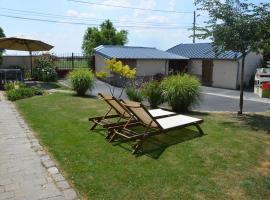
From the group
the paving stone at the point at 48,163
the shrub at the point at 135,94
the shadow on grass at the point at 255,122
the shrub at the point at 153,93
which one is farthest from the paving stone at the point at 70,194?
the shrub at the point at 135,94

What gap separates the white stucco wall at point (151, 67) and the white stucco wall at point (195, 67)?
3062mm

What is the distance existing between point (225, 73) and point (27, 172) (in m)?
20.7

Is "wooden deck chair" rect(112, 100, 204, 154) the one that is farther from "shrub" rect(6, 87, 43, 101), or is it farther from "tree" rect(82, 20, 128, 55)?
"tree" rect(82, 20, 128, 55)

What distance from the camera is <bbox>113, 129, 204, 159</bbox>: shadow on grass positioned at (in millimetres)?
6324

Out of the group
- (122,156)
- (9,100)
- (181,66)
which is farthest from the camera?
(181,66)

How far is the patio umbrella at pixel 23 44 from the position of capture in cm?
1898

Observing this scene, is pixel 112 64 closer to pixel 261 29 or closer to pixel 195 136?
pixel 195 136

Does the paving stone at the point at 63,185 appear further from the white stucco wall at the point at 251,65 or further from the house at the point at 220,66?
the white stucco wall at the point at 251,65

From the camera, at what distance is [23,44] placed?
20.3 m

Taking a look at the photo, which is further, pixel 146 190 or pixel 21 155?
pixel 21 155

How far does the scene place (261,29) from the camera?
973 cm

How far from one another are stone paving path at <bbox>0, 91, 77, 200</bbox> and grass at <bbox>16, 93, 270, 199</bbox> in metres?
0.21

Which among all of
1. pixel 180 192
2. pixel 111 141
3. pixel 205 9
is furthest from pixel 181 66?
pixel 180 192

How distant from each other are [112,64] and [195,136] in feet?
12.1
